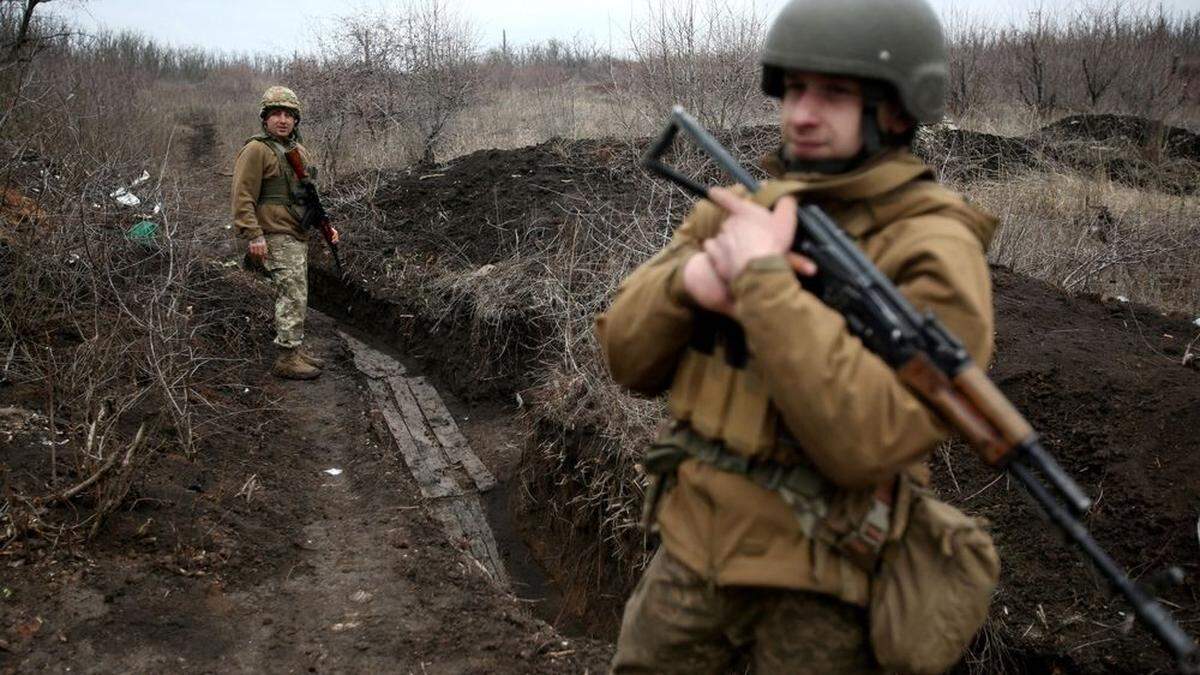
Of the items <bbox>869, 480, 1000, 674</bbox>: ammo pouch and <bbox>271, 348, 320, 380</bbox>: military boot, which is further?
<bbox>271, 348, 320, 380</bbox>: military boot

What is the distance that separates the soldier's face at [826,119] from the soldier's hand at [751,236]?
16 cm

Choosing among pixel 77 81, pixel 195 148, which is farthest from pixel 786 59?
pixel 195 148

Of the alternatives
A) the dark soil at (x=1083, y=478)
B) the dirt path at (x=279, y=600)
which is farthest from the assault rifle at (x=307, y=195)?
the dirt path at (x=279, y=600)

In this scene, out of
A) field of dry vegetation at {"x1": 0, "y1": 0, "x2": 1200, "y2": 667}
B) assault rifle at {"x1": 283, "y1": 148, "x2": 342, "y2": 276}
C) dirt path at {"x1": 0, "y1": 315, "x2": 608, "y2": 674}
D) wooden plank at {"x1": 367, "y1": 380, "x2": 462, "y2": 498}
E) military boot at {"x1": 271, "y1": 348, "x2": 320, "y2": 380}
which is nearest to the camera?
dirt path at {"x1": 0, "y1": 315, "x2": 608, "y2": 674}

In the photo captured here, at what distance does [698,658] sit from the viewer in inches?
73.9

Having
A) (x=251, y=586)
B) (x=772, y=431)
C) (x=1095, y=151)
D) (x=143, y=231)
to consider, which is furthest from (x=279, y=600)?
(x=1095, y=151)

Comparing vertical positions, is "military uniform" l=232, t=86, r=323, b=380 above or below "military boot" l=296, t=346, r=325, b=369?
above

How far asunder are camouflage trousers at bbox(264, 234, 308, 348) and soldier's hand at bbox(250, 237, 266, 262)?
0.22m

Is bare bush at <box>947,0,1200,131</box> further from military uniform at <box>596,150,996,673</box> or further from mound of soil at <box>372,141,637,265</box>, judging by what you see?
military uniform at <box>596,150,996,673</box>

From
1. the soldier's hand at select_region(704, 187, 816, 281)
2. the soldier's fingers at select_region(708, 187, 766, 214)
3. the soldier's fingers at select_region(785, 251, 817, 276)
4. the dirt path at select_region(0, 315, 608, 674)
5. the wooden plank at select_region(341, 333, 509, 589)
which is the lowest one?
the wooden plank at select_region(341, 333, 509, 589)

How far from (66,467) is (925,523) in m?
4.06

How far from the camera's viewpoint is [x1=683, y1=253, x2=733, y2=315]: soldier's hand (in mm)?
1581

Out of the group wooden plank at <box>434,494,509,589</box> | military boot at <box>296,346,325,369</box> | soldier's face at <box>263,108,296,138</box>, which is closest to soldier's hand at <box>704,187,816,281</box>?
wooden plank at <box>434,494,509,589</box>

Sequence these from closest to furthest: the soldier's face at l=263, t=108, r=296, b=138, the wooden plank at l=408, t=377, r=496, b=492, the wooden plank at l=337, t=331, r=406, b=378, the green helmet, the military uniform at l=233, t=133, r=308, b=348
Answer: the green helmet
the wooden plank at l=408, t=377, r=496, b=492
the military uniform at l=233, t=133, r=308, b=348
the soldier's face at l=263, t=108, r=296, b=138
the wooden plank at l=337, t=331, r=406, b=378
